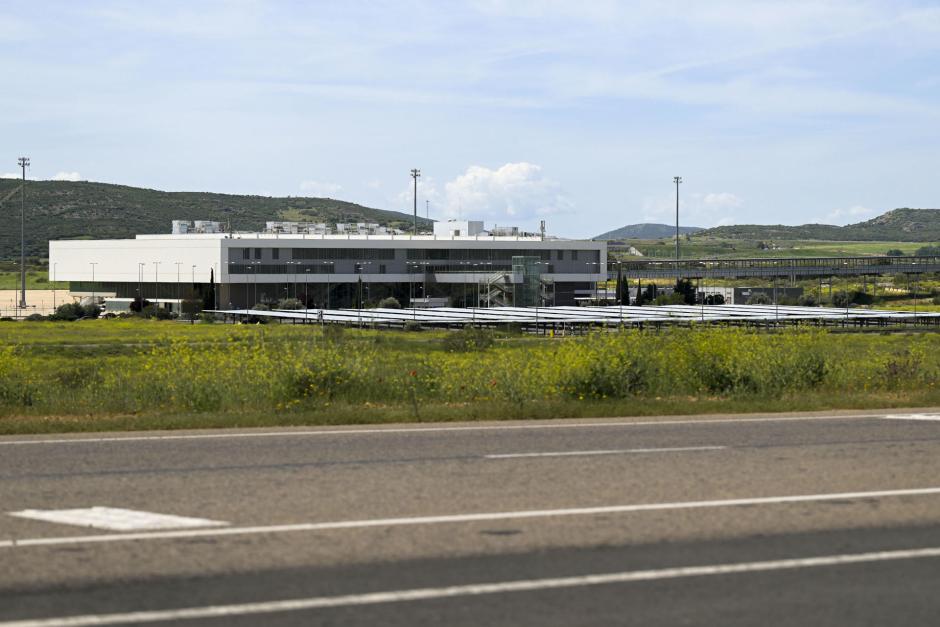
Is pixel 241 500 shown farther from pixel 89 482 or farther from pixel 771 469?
pixel 771 469

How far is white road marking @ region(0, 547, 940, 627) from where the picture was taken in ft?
24.9

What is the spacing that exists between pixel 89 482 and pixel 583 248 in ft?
376

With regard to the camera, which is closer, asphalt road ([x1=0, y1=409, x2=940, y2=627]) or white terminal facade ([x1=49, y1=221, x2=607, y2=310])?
asphalt road ([x1=0, y1=409, x2=940, y2=627])

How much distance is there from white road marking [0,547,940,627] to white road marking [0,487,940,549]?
81.9 inches

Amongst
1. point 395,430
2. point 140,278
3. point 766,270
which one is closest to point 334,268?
point 140,278

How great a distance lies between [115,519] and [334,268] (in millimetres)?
106969

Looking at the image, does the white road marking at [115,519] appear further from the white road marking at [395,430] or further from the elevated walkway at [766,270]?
the elevated walkway at [766,270]

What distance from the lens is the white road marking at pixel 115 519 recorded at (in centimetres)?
1034

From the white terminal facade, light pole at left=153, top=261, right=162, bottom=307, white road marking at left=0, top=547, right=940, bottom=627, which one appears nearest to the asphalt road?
white road marking at left=0, top=547, right=940, bottom=627

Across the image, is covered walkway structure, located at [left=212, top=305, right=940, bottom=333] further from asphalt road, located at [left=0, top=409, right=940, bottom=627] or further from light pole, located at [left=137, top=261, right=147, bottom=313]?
asphalt road, located at [left=0, top=409, right=940, bottom=627]

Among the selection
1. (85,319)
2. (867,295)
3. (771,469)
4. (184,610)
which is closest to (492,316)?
A: (85,319)

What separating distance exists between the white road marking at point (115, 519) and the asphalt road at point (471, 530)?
4cm

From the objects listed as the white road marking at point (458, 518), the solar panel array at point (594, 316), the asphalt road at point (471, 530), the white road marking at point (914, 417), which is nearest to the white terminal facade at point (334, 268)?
the solar panel array at point (594, 316)

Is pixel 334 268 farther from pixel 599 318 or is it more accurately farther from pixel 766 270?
pixel 766 270
